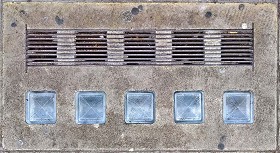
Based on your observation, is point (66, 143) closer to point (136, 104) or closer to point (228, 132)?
point (136, 104)

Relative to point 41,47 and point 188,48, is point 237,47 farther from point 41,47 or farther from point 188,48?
point 41,47

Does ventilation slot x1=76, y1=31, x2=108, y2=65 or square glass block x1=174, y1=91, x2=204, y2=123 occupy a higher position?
ventilation slot x1=76, y1=31, x2=108, y2=65

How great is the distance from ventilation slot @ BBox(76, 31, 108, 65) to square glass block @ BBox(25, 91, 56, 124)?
618mm

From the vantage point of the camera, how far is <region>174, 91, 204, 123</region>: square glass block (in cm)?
621

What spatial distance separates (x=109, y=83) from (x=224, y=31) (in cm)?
165

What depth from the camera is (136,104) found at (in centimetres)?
621

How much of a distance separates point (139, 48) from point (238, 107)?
1.52m

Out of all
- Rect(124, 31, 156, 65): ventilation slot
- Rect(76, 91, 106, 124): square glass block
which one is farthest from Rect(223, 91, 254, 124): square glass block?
Rect(76, 91, 106, 124): square glass block

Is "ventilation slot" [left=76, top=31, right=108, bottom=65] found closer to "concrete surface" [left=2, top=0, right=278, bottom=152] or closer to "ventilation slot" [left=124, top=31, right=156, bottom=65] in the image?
"concrete surface" [left=2, top=0, right=278, bottom=152]

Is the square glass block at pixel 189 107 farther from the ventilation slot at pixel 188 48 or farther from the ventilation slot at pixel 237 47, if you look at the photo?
the ventilation slot at pixel 237 47

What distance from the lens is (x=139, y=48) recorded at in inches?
244

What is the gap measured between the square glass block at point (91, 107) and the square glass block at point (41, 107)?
1.11ft

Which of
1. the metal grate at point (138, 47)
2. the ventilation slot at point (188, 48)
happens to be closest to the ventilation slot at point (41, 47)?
the metal grate at point (138, 47)

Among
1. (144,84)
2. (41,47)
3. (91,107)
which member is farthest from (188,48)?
(41,47)
